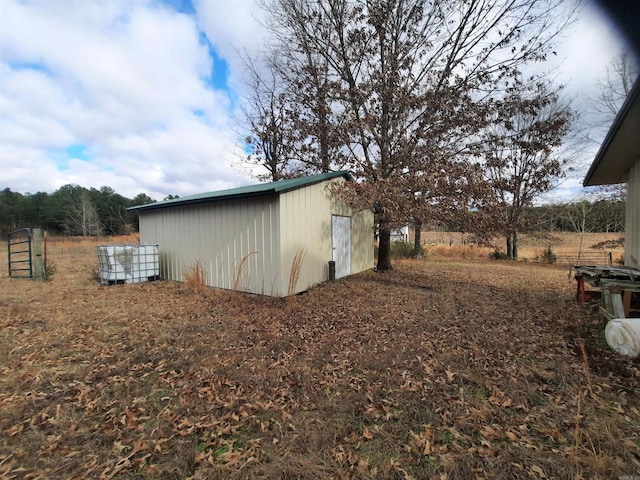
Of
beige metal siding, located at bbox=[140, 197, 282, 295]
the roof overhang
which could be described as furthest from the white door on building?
the roof overhang

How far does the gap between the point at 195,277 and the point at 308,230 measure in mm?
3027

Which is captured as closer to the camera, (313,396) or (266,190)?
(313,396)

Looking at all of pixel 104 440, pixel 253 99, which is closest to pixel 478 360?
pixel 104 440

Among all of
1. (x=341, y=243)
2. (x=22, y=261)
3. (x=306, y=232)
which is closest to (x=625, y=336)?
(x=306, y=232)

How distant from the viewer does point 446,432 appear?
223 centimetres

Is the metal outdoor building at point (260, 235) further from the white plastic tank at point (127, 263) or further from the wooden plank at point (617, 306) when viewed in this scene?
the wooden plank at point (617, 306)

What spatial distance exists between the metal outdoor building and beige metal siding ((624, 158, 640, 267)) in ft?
20.7

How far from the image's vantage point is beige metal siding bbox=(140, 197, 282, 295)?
6.66 meters

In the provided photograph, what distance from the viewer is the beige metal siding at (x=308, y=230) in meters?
6.65

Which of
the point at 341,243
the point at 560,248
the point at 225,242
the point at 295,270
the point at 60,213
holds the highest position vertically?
the point at 60,213

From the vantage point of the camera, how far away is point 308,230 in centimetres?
744

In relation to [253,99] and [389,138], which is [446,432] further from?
[253,99]

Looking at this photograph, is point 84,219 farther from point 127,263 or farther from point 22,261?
point 127,263

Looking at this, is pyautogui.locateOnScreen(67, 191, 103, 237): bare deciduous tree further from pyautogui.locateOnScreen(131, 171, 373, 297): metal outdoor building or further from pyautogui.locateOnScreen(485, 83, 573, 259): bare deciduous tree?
pyautogui.locateOnScreen(485, 83, 573, 259): bare deciduous tree
